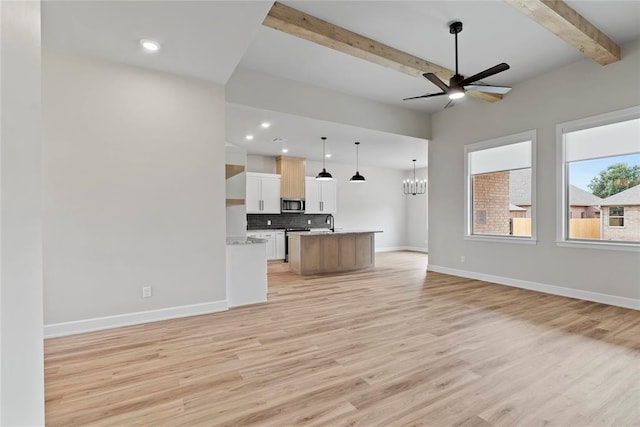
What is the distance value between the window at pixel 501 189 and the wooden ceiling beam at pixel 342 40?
6.07ft

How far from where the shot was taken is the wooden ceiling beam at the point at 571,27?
9.80 feet

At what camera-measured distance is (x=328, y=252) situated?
6.74m

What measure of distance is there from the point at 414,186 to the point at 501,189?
5.29 meters

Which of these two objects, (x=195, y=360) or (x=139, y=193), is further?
(x=139, y=193)

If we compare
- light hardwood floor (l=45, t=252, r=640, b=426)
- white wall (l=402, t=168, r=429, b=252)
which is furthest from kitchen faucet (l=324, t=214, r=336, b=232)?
light hardwood floor (l=45, t=252, r=640, b=426)

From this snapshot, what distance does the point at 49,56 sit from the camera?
10.1ft

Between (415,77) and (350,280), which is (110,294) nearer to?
(350,280)

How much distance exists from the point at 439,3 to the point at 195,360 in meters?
4.02

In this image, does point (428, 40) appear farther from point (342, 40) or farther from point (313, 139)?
point (313, 139)

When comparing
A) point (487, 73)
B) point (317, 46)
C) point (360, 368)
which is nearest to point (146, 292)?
point (360, 368)

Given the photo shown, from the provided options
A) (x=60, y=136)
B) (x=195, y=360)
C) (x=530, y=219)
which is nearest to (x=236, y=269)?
(x=195, y=360)

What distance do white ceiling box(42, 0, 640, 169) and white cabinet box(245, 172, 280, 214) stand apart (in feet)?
9.89

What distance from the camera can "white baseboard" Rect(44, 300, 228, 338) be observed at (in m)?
3.11

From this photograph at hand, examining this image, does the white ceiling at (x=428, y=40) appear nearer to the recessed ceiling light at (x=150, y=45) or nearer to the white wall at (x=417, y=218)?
the recessed ceiling light at (x=150, y=45)
